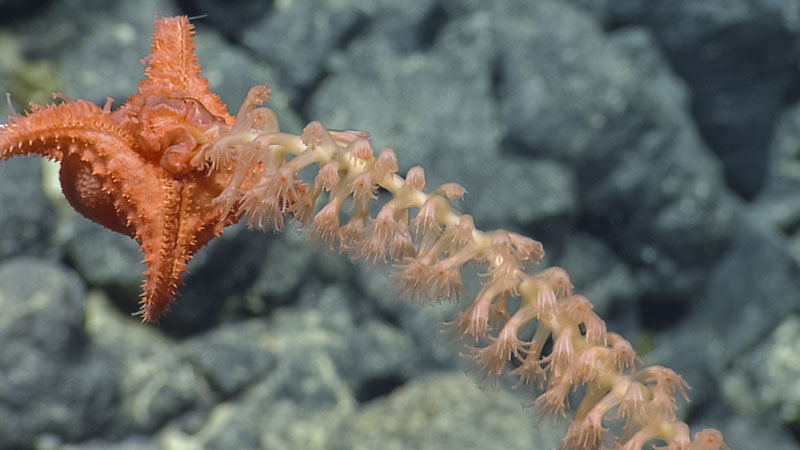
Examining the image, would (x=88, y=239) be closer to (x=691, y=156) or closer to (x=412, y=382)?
(x=412, y=382)

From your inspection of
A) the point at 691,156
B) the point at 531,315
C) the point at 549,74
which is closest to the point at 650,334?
the point at 691,156

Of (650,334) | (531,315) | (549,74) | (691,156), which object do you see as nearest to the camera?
(531,315)

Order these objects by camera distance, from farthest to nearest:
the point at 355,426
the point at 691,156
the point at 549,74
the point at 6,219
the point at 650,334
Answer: the point at 650,334 → the point at 691,156 → the point at 549,74 → the point at 355,426 → the point at 6,219

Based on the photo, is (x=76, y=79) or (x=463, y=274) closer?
(x=463, y=274)

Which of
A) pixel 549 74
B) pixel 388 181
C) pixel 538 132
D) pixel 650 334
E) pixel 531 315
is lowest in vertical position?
pixel 650 334

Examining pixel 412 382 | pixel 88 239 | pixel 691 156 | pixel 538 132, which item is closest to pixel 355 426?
pixel 412 382

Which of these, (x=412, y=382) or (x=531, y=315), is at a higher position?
(x=531, y=315)
